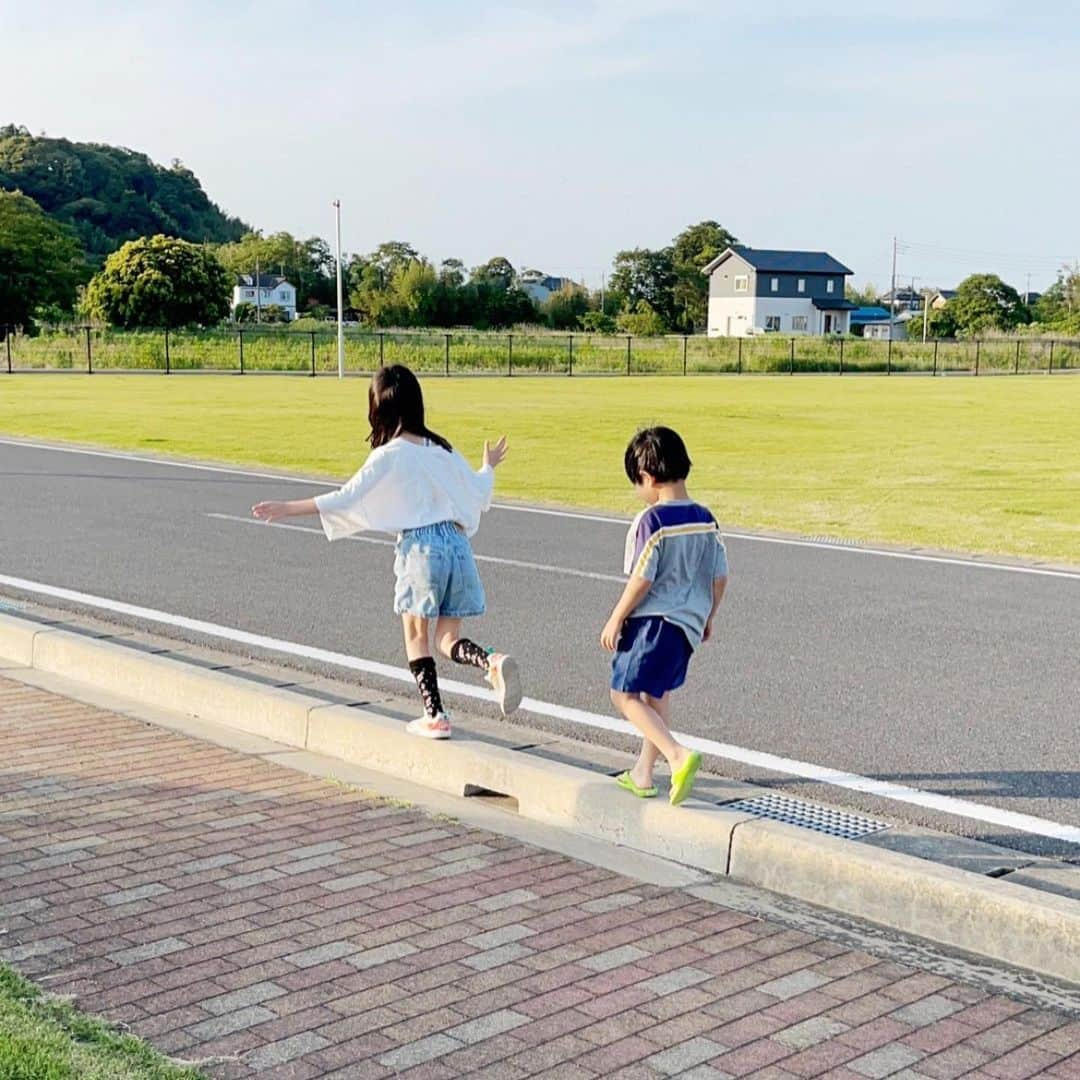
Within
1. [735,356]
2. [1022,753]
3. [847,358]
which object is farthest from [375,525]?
[847,358]

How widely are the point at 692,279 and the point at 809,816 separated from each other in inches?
4279

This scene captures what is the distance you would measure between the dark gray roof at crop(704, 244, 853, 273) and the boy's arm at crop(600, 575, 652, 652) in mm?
100986

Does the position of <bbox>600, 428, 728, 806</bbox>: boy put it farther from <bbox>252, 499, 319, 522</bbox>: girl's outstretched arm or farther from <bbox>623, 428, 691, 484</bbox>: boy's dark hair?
<bbox>252, 499, 319, 522</bbox>: girl's outstretched arm

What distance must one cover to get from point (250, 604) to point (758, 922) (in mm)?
5045

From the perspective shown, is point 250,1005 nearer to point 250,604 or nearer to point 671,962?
point 671,962

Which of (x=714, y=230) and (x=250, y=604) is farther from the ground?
(x=714, y=230)

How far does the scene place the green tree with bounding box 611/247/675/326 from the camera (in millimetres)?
106688

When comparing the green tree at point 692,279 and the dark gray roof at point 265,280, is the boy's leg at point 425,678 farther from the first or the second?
the dark gray roof at point 265,280

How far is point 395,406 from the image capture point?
17.1 ft

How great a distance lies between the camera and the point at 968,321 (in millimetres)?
101438

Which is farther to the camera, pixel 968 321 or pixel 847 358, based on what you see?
pixel 968 321

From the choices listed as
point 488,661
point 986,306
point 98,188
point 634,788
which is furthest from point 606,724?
point 98,188


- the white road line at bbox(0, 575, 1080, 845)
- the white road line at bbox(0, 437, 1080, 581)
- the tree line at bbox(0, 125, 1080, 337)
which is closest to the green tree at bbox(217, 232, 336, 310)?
the tree line at bbox(0, 125, 1080, 337)

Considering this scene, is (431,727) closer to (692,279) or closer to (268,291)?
(692,279)
